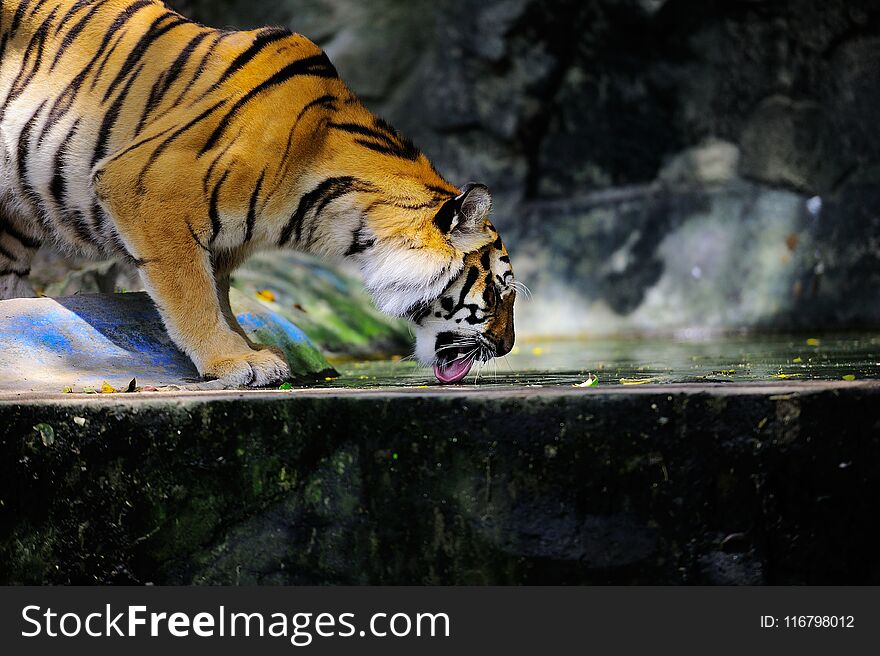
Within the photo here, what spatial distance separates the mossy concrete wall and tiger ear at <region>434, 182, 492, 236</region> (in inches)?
47.0

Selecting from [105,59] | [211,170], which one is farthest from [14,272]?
[211,170]

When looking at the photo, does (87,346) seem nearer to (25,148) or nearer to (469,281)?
(25,148)

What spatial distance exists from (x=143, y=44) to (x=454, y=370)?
1763 millimetres

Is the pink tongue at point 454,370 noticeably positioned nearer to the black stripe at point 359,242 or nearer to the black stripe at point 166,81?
the black stripe at point 359,242

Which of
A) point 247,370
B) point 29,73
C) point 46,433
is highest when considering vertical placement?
point 29,73

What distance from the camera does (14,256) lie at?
14.4ft

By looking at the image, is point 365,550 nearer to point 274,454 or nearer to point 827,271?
point 274,454

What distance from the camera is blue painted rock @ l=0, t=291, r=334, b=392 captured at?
3.19 metres

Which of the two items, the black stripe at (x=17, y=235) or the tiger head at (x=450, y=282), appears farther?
the black stripe at (x=17, y=235)

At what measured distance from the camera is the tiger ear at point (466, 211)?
11.4 ft

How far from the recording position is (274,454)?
2482 mm

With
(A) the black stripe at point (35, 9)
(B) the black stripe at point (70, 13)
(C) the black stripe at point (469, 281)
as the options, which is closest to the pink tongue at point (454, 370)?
(C) the black stripe at point (469, 281)

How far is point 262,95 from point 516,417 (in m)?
1.88

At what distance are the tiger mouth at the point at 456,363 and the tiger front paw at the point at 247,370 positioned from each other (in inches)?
21.2
